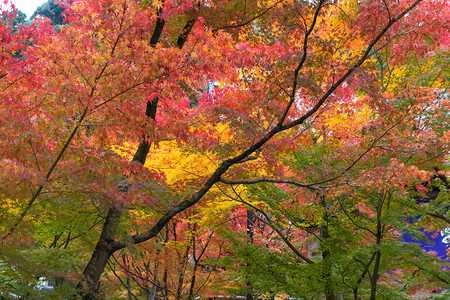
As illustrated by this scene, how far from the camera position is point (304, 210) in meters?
8.97

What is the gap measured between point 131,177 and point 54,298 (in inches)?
79.7

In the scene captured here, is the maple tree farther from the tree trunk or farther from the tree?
the tree

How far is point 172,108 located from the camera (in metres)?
7.13

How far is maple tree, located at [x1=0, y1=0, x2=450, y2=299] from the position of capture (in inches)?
189

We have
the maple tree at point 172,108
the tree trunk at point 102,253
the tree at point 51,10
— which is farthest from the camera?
the tree at point 51,10

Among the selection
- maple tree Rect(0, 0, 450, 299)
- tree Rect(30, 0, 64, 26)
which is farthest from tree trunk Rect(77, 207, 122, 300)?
tree Rect(30, 0, 64, 26)

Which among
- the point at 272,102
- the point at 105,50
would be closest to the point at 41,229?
the point at 105,50

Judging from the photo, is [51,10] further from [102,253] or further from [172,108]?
[102,253]

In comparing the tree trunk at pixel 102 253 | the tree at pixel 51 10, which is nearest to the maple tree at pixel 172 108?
the tree trunk at pixel 102 253

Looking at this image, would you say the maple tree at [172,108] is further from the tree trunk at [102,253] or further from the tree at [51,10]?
the tree at [51,10]

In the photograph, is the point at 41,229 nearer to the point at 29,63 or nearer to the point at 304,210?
the point at 29,63

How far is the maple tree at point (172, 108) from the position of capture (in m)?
4.80

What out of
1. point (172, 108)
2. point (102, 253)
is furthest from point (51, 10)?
point (102, 253)

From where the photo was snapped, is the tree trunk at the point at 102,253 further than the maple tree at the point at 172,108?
Yes
